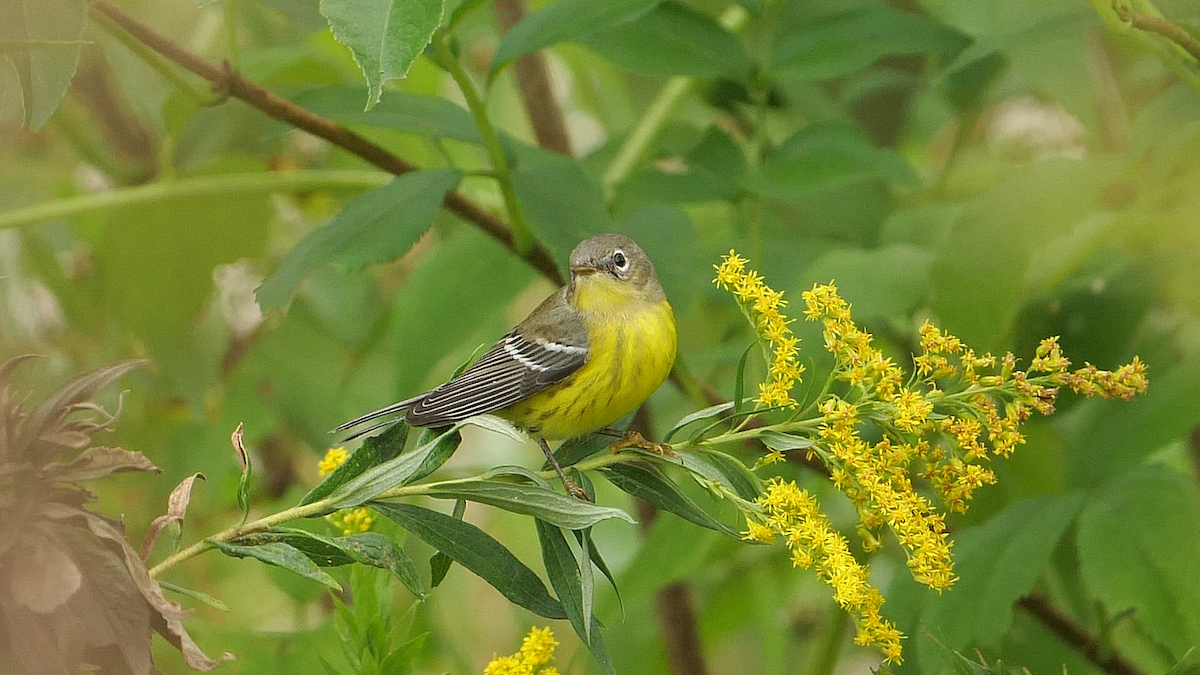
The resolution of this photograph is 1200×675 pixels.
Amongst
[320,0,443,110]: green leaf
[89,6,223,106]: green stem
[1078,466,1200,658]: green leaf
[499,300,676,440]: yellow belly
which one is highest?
[320,0,443,110]: green leaf

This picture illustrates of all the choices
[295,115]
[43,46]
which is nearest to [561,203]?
[295,115]

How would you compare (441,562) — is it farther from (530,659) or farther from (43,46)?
(43,46)

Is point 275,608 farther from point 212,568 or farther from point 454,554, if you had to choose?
point 454,554

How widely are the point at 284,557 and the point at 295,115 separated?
0.69 metres

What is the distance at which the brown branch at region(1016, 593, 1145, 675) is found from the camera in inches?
55.8

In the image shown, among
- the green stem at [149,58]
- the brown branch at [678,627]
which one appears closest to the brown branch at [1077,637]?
the brown branch at [678,627]

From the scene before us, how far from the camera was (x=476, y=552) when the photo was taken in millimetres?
911

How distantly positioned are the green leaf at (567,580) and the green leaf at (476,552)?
0.02m

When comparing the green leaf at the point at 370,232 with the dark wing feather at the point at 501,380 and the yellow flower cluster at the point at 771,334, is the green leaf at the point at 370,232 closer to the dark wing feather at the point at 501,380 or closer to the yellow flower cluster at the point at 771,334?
the dark wing feather at the point at 501,380

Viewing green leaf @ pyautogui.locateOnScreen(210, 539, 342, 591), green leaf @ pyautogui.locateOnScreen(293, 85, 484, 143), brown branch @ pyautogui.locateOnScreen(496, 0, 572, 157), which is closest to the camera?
green leaf @ pyautogui.locateOnScreen(210, 539, 342, 591)

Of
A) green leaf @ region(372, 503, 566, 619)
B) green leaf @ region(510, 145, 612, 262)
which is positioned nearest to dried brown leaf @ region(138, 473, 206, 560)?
green leaf @ region(372, 503, 566, 619)

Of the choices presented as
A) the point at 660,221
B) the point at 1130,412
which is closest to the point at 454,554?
the point at 660,221

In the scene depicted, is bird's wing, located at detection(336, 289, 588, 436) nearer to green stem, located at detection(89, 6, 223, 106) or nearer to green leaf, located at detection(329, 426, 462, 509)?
green leaf, located at detection(329, 426, 462, 509)

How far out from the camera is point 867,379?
934 millimetres
